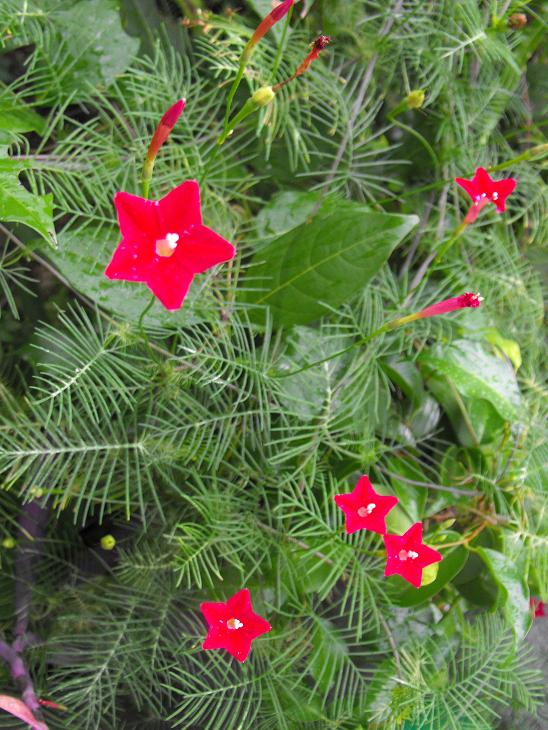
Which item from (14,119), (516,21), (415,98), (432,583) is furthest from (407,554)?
(516,21)

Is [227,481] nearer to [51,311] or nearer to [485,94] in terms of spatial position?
[51,311]

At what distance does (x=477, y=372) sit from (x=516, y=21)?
0.47 meters

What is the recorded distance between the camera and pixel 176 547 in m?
0.85

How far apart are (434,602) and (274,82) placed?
693mm

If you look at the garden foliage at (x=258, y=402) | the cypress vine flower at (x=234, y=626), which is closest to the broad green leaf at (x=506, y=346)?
the garden foliage at (x=258, y=402)

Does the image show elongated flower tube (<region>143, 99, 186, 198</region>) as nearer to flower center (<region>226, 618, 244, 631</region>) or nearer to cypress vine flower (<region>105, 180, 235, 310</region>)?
cypress vine flower (<region>105, 180, 235, 310</region>)

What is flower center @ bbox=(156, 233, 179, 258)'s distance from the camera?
57cm

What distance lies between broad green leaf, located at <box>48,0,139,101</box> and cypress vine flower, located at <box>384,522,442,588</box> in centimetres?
61

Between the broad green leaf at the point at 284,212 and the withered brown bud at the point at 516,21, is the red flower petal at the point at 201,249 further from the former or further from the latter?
the withered brown bud at the point at 516,21

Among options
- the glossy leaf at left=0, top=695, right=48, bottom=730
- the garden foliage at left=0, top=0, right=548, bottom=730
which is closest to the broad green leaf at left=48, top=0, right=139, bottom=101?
the garden foliage at left=0, top=0, right=548, bottom=730

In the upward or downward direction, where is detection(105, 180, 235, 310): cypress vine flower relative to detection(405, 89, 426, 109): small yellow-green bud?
downward

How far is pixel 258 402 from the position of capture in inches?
33.0

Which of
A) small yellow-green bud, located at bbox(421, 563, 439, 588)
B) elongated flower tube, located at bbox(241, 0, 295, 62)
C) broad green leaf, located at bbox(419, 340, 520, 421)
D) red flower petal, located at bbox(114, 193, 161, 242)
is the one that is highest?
elongated flower tube, located at bbox(241, 0, 295, 62)

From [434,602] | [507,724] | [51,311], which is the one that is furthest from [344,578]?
[51,311]
